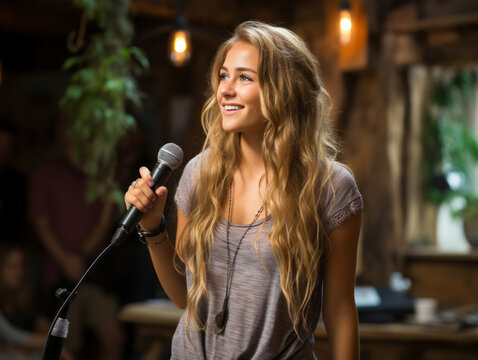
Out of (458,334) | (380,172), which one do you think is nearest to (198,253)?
(458,334)

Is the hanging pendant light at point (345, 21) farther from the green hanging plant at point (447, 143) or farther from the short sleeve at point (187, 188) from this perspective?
the short sleeve at point (187, 188)

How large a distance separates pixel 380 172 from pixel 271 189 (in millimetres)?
3242

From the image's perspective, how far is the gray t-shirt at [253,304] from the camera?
169 centimetres

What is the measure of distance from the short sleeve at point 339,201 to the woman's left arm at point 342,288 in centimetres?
2

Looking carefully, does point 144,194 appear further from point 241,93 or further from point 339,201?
point 339,201

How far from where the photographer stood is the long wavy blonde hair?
1706 mm

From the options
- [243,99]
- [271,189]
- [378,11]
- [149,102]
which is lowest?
[271,189]

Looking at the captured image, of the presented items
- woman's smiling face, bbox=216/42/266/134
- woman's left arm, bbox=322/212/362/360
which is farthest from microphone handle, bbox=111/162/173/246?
woman's left arm, bbox=322/212/362/360

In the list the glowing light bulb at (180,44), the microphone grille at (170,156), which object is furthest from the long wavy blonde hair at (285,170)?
the glowing light bulb at (180,44)

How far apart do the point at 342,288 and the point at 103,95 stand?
219 cm

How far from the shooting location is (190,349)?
1.73m

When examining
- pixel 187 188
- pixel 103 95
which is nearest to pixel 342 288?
pixel 187 188

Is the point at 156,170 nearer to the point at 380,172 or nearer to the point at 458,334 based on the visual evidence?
the point at 458,334

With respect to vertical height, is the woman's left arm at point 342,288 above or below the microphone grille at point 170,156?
below
